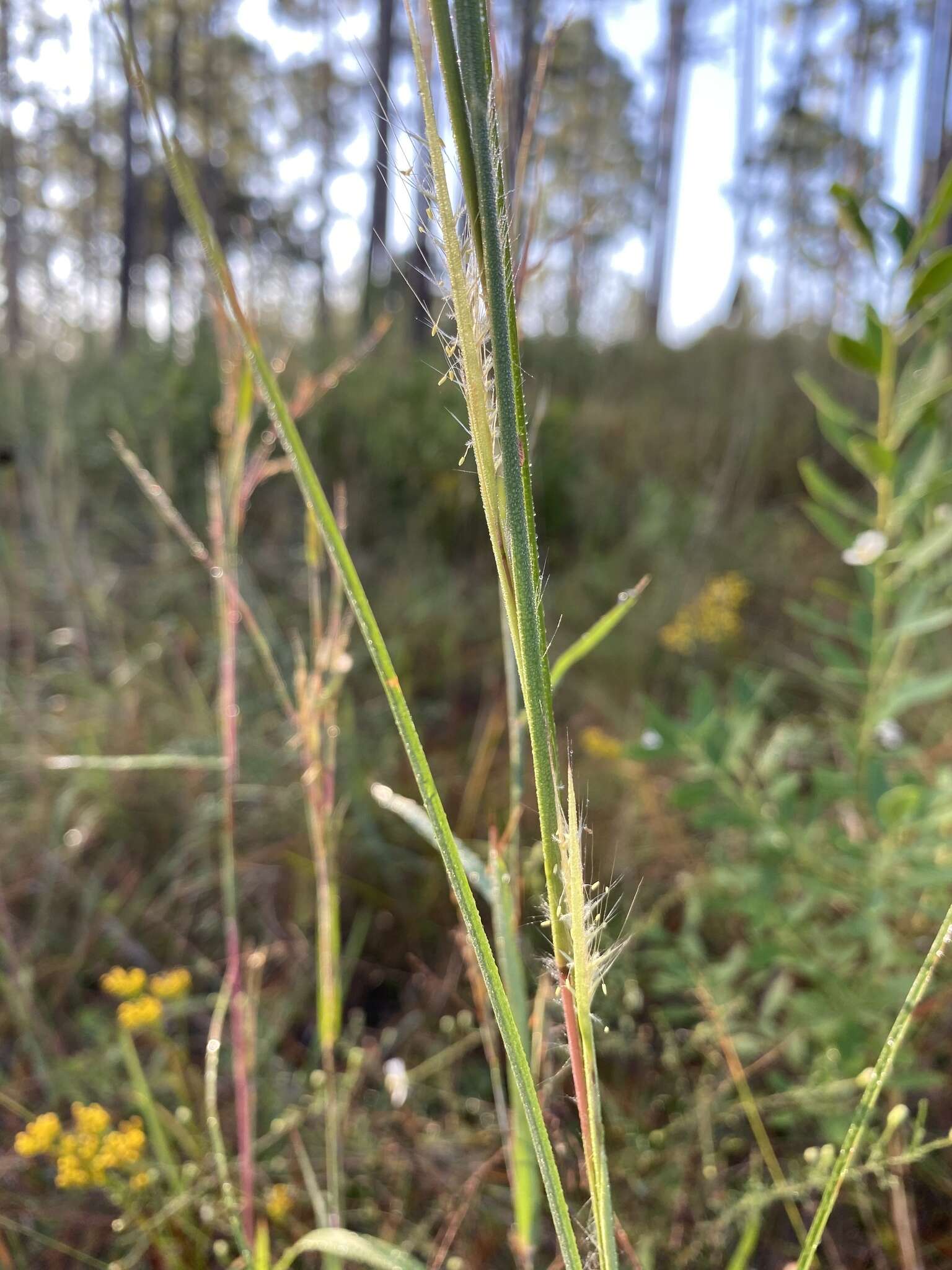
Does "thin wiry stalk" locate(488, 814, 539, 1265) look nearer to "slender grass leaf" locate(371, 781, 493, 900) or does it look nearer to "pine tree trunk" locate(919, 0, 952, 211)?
"slender grass leaf" locate(371, 781, 493, 900)

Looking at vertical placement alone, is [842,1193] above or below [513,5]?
below

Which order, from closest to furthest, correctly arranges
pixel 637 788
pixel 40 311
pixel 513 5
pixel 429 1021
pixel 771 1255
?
pixel 771 1255, pixel 429 1021, pixel 637 788, pixel 40 311, pixel 513 5

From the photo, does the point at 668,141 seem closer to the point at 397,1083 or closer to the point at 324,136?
the point at 324,136

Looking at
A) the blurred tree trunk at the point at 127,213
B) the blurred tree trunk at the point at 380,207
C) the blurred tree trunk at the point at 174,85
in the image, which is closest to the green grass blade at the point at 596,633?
the blurred tree trunk at the point at 380,207

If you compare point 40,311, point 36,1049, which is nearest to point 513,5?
point 40,311

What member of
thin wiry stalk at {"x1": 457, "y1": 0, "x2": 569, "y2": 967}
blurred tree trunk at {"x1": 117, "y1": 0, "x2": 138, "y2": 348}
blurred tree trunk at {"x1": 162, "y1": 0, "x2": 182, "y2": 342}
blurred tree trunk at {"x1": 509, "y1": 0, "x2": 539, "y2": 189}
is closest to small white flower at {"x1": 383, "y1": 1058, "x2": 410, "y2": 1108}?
thin wiry stalk at {"x1": 457, "y1": 0, "x2": 569, "y2": 967}

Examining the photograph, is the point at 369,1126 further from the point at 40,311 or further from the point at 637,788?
the point at 40,311

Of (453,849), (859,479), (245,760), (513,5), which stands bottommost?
(245,760)
